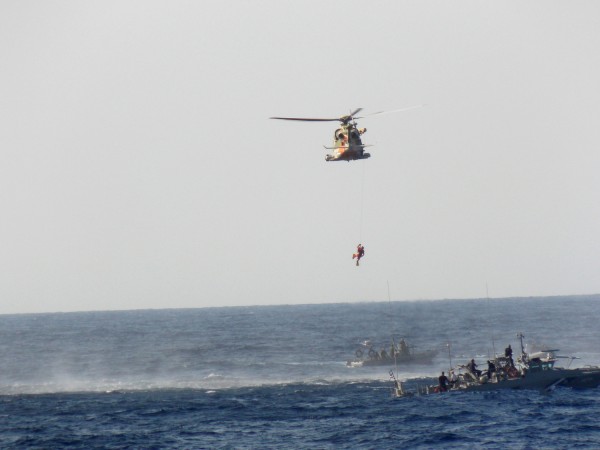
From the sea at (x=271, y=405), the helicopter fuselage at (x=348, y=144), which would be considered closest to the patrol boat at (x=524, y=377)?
the sea at (x=271, y=405)

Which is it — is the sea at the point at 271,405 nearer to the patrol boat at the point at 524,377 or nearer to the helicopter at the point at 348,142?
the patrol boat at the point at 524,377

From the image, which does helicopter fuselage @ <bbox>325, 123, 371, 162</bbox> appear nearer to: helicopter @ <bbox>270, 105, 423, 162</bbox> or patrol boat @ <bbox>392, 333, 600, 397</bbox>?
helicopter @ <bbox>270, 105, 423, 162</bbox>

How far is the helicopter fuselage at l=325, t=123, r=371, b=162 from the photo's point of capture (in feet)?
166

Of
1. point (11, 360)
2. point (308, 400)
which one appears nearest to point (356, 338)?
point (11, 360)

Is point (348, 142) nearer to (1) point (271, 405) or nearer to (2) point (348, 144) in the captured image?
(2) point (348, 144)

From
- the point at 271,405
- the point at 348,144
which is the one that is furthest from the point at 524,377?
the point at 348,144

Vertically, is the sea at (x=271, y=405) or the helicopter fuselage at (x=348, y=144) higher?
the helicopter fuselage at (x=348, y=144)

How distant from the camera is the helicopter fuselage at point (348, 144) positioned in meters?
50.7

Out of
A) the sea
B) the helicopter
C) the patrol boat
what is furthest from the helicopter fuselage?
the patrol boat

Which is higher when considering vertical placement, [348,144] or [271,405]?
[348,144]

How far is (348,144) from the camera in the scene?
166ft

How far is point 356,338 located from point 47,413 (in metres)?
89.2

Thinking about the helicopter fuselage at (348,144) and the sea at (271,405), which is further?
the sea at (271,405)

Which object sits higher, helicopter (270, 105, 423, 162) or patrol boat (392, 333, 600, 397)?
helicopter (270, 105, 423, 162)
